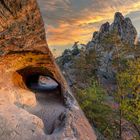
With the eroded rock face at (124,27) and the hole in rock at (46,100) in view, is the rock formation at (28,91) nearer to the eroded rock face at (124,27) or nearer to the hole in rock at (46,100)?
the hole in rock at (46,100)

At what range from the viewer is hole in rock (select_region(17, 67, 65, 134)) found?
15594mm

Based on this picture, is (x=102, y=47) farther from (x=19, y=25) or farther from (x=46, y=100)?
(x=19, y=25)

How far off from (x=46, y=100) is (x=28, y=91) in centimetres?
128

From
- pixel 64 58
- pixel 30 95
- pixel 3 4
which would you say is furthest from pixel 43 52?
pixel 64 58

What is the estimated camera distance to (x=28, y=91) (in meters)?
17.3

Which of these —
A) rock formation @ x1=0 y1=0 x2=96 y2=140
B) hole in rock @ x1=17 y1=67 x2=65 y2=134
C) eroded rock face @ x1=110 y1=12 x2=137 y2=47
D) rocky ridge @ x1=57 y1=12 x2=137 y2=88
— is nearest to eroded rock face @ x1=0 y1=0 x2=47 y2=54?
rock formation @ x1=0 y1=0 x2=96 y2=140

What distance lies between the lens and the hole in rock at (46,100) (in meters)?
15.6

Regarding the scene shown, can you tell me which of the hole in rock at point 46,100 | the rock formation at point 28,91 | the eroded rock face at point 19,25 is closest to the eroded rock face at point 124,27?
the hole in rock at point 46,100

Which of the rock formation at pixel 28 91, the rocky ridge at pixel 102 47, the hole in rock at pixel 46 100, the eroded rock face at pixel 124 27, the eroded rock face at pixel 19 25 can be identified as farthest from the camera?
the eroded rock face at pixel 124 27

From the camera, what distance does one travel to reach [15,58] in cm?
1630

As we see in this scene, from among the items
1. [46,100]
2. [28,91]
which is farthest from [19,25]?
[46,100]

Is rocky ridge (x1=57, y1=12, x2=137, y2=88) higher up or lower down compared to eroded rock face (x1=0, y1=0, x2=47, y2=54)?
lower down

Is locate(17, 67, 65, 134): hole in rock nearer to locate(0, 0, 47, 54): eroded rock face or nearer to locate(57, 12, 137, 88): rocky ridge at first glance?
locate(0, 0, 47, 54): eroded rock face

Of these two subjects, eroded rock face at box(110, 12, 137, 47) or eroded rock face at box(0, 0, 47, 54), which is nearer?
eroded rock face at box(0, 0, 47, 54)
